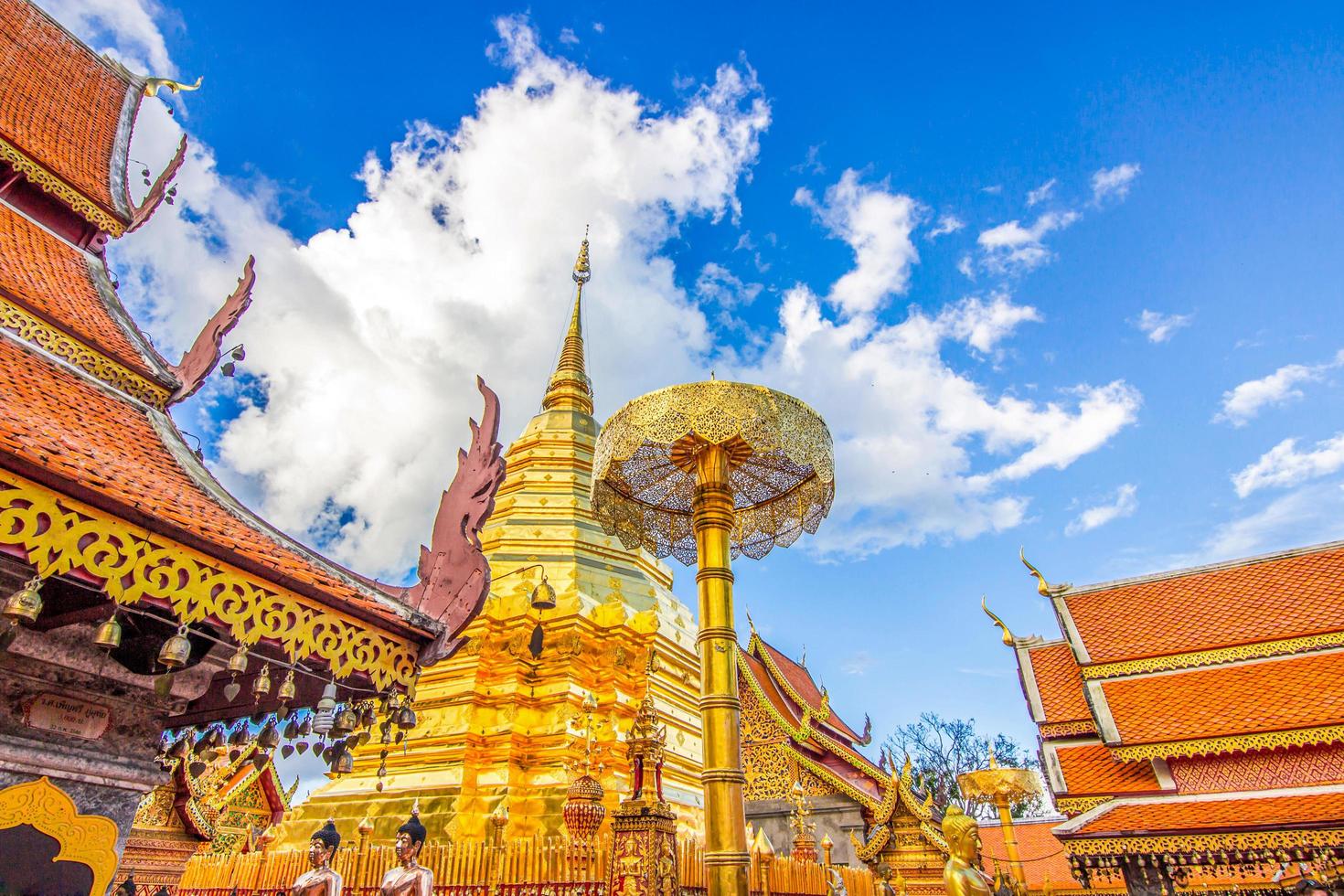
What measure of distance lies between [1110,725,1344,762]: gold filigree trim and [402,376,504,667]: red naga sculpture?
361 inches

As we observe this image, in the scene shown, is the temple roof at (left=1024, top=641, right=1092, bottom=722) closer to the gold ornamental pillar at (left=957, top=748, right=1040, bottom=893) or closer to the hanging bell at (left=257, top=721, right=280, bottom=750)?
the gold ornamental pillar at (left=957, top=748, right=1040, bottom=893)

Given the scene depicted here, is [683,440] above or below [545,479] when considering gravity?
below

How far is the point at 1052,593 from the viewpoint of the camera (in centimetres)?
1300

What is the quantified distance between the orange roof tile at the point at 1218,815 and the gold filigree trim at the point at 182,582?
833 cm

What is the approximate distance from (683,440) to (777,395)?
0.77 meters

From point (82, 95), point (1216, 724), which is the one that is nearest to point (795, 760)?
point (1216, 724)

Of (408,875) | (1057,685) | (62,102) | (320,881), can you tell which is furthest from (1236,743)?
(62,102)

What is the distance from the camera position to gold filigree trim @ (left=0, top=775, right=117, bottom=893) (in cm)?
333

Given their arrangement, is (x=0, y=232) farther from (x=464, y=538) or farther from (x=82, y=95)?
(x=464, y=538)

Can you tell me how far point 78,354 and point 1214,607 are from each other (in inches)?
566

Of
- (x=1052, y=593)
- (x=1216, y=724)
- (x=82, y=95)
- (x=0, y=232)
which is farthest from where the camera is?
(x=1052, y=593)

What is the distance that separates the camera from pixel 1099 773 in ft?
32.1

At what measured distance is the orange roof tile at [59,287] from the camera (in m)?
4.59

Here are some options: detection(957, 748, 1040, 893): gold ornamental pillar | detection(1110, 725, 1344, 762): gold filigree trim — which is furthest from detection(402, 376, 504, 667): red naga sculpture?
detection(957, 748, 1040, 893): gold ornamental pillar
